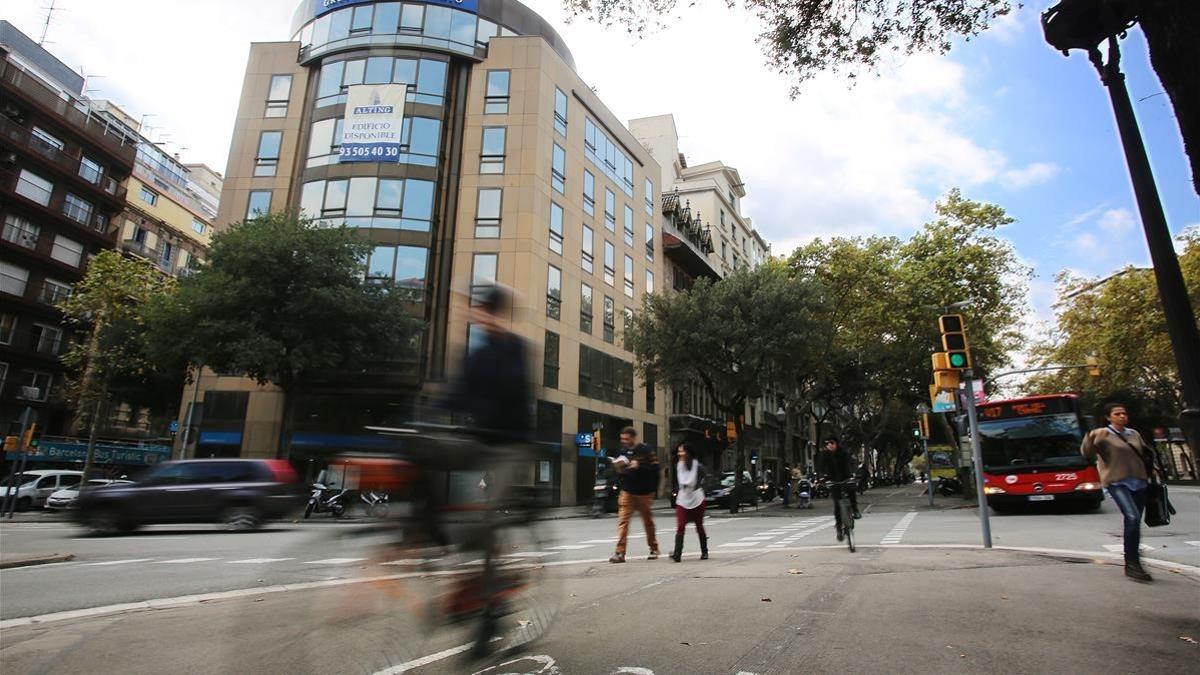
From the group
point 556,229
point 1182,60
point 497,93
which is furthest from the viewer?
point 497,93

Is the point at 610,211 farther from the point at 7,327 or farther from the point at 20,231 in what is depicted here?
the point at 7,327

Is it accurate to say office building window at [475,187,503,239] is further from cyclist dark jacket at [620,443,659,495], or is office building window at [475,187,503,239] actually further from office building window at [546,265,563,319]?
cyclist dark jacket at [620,443,659,495]

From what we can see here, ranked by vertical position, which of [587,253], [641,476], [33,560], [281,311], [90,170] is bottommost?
[33,560]

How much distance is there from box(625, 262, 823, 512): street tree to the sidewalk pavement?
20218 mm

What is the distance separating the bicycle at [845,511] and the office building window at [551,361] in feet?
70.9

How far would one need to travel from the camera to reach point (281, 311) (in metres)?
24.7

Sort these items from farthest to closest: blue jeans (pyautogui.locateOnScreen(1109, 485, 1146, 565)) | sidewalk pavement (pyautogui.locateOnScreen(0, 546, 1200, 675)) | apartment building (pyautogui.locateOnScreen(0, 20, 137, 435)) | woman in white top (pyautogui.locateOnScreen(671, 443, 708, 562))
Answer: apartment building (pyautogui.locateOnScreen(0, 20, 137, 435)) < woman in white top (pyautogui.locateOnScreen(671, 443, 708, 562)) < blue jeans (pyautogui.locateOnScreen(1109, 485, 1146, 565)) < sidewalk pavement (pyautogui.locateOnScreen(0, 546, 1200, 675))

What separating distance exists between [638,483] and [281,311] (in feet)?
66.2

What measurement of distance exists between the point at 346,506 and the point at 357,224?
2866cm

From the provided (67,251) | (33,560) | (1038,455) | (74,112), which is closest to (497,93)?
(74,112)

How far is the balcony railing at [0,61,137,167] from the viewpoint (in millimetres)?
35438

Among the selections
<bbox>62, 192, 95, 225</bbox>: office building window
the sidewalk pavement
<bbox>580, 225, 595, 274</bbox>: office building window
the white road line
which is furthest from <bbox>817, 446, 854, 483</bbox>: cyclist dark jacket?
<bbox>62, 192, 95, 225</bbox>: office building window

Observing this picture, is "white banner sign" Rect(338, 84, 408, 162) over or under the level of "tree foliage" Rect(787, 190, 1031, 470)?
over

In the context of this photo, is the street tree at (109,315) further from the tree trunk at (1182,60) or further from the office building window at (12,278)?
the tree trunk at (1182,60)
